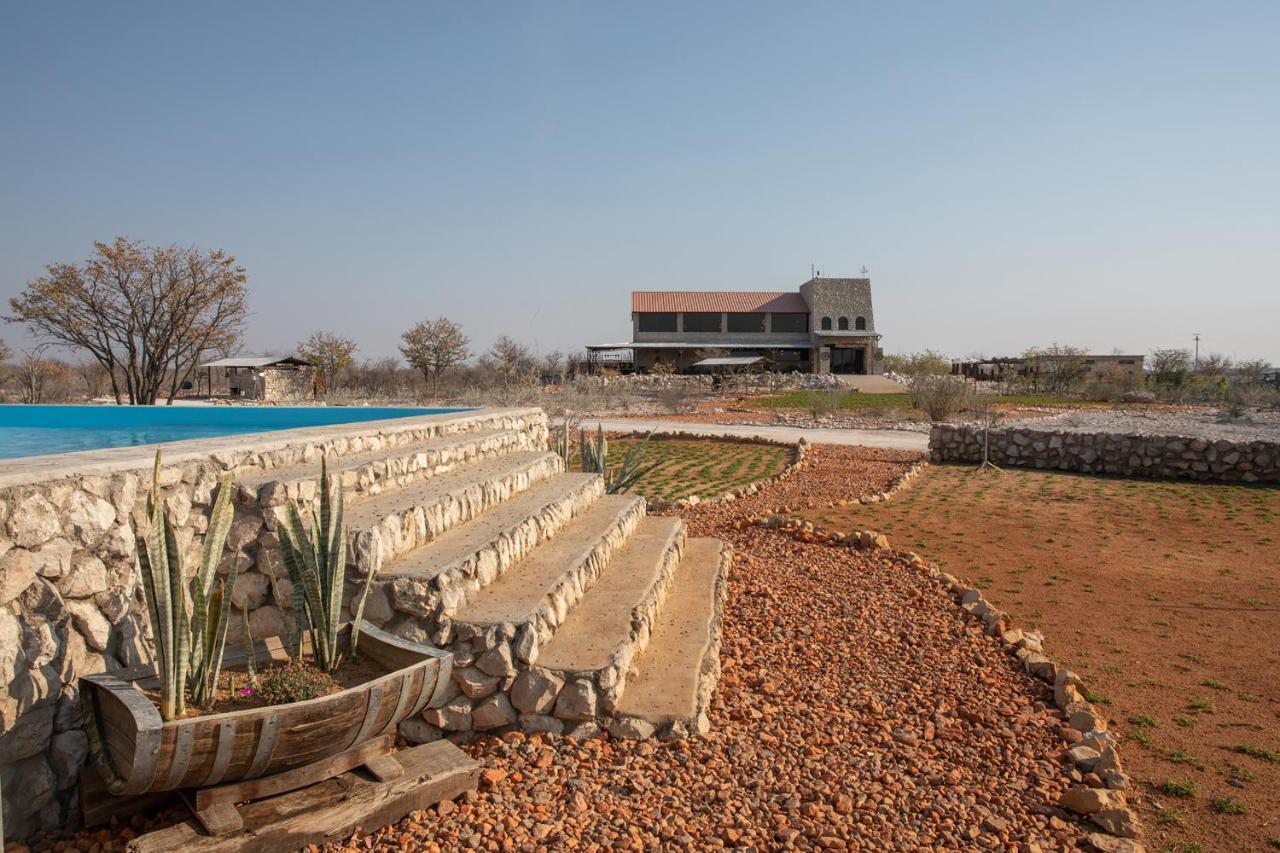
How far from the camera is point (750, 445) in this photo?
18609 mm

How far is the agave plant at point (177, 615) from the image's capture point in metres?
3.09

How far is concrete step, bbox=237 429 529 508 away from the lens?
4.36m

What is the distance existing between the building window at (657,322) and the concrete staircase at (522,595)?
4975cm

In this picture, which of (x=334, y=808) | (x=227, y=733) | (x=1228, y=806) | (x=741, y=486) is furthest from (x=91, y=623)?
(x=741, y=486)

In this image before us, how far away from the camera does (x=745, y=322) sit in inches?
2228

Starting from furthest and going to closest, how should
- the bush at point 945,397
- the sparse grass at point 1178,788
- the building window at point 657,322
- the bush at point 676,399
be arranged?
the building window at point 657,322
the bush at point 676,399
the bush at point 945,397
the sparse grass at point 1178,788

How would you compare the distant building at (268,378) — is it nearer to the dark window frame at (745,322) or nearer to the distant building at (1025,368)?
the distant building at (1025,368)

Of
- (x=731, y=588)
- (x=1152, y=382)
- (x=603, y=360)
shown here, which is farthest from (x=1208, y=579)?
(x=603, y=360)

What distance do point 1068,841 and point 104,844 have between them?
12.7 ft

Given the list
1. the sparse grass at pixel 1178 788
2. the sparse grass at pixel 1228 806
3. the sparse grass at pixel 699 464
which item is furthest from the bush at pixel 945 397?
the sparse grass at pixel 1228 806

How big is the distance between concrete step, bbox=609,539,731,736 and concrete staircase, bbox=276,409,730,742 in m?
0.01

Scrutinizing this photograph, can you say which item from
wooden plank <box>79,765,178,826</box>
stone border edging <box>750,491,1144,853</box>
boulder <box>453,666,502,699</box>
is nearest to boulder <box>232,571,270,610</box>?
wooden plank <box>79,765,178,826</box>

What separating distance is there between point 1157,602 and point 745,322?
166ft

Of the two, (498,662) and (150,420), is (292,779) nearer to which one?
(498,662)
